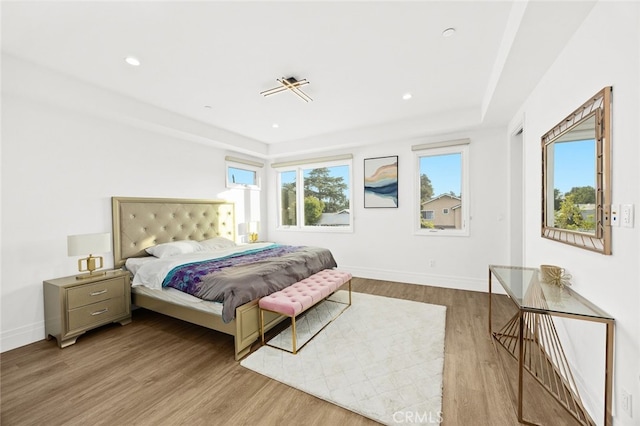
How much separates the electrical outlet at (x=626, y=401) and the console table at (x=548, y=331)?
0.17ft

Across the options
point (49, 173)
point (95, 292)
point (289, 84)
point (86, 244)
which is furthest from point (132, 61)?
point (95, 292)

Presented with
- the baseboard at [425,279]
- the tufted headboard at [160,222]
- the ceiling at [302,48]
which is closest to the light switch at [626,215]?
A: the ceiling at [302,48]

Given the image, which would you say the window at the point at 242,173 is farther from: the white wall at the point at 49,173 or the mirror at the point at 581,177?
the mirror at the point at 581,177

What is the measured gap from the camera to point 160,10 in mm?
1715

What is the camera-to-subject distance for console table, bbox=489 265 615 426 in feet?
4.27

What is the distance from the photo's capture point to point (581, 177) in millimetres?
1603

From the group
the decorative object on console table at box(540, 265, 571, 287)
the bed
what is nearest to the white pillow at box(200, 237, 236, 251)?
the bed

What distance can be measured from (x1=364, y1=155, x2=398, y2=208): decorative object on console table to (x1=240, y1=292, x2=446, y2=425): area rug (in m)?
2.03

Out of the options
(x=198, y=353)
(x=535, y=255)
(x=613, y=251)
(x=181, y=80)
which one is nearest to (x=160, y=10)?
(x=181, y=80)

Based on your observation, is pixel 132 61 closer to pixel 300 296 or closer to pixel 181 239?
pixel 181 239

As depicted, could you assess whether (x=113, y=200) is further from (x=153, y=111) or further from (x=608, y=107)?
(x=608, y=107)

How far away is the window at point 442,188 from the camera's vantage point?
393 cm

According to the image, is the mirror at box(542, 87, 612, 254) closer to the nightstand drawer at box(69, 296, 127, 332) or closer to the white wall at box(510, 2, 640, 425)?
the white wall at box(510, 2, 640, 425)

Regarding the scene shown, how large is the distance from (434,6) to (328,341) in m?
2.78
